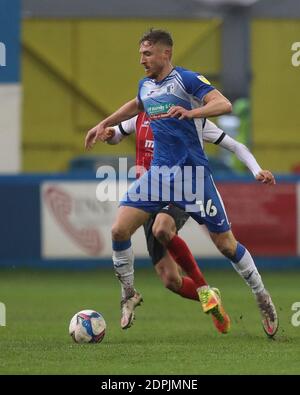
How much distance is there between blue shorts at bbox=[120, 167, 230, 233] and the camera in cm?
965

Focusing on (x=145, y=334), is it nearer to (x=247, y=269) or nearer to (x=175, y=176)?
(x=247, y=269)

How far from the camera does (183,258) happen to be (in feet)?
34.2

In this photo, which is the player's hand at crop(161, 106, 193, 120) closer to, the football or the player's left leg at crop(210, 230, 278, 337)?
the player's left leg at crop(210, 230, 278, 337)

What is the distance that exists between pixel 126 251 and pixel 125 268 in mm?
155

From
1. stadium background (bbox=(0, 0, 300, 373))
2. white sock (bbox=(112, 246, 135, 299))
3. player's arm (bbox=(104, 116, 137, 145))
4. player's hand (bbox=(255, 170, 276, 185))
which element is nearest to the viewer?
player's hand (bbox=(255, 170, 276, 185))

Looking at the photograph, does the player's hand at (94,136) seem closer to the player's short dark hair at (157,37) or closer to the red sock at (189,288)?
the player's short dark hair at (157,37)

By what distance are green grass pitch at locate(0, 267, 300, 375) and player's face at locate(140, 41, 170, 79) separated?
2119 millimetres

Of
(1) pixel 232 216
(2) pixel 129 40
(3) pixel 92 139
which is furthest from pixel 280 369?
(2) pixel 129 40

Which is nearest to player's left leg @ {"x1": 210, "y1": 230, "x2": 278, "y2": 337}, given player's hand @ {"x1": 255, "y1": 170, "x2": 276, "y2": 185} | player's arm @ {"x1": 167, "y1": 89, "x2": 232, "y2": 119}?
player's hand @ {"x1": 255, "y1": 170, "x2": 276, "y2": 185}

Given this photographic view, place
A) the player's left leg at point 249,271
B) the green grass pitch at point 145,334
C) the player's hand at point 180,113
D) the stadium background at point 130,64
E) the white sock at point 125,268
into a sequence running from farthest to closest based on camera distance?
the stadium background at point 130,64
the white sock at point 125,268
the player's left leg at point 249,271
the player's hand at point 180,113
the green grass pitch at point 145,334

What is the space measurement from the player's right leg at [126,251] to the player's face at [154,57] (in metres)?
1.09

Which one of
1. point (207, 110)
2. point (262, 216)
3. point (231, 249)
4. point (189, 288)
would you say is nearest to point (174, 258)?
point (189, 288)

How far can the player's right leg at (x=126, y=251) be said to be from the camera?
31.5 ft

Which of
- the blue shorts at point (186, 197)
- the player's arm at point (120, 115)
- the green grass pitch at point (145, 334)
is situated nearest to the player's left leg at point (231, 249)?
the blue shorts at point (186, 197)
